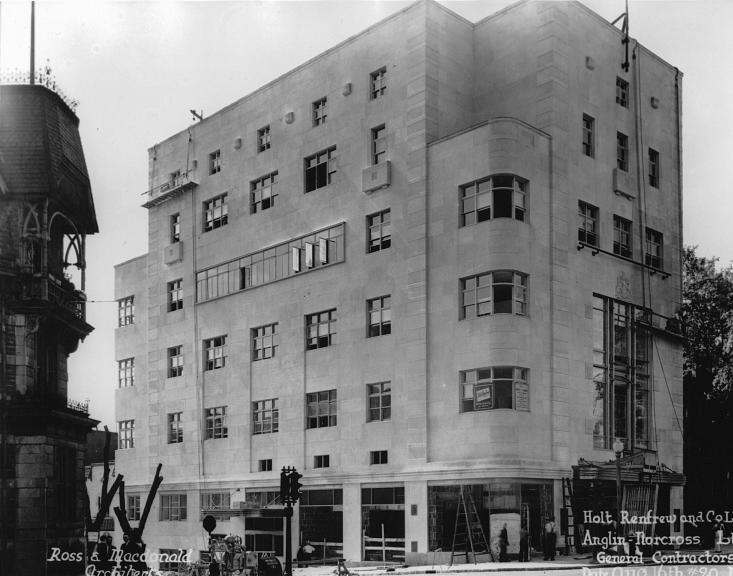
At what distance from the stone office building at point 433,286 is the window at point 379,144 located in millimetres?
101

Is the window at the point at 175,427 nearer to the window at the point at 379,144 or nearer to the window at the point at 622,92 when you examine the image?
the window at the point at 379,144

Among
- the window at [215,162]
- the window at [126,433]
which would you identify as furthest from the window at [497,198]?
the window at [126,433]

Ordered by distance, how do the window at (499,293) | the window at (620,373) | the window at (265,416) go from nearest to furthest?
the window at (499,293), the window at (620,373), the window at (265,416)

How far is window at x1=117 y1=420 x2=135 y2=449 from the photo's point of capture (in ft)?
221

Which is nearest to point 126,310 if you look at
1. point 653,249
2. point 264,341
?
point 264,341

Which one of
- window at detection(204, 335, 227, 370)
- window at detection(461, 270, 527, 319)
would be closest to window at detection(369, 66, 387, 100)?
window at detection(461, 270, 527, 319)

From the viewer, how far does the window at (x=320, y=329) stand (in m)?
52.0

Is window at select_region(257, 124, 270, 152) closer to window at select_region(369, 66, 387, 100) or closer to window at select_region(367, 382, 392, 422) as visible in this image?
window at select_region(369, 66, 387, 100)

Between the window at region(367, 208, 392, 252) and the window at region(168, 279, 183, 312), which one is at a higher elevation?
the window at region(367, 208, 392, 252)

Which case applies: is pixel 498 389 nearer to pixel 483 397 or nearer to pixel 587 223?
pixel 483 397

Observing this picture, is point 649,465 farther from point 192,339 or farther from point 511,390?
point 192,339

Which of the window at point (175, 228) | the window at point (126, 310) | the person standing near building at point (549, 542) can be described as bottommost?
the person standing near building at point (549, 542)

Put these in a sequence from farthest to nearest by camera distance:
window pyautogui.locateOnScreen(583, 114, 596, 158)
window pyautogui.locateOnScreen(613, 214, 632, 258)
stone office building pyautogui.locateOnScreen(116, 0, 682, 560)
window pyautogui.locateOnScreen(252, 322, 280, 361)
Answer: window pyautogui.locateOnScreen(252, 322, 280, 361)
window pyautogui.locateOnScreen(613, 214, 632, 258)
window pyautogui.locateOnScreen(583, 114, 596, 158)
stone office building pyautogui.locateOnScreen(116, 0, 682, 560)

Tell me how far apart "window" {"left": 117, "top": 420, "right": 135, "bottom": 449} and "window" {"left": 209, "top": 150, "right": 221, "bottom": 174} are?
18.4 m
